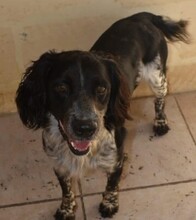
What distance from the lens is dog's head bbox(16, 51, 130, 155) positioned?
178cm

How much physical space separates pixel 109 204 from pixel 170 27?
111 cm

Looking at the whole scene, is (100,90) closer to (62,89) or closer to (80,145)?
(62,89)

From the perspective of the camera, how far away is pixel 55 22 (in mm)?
2693

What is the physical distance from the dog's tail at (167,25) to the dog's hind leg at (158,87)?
0.19m

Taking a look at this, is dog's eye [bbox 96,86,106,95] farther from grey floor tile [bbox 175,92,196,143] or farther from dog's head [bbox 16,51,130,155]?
grey floor tile [bbox 175,92,196,143]

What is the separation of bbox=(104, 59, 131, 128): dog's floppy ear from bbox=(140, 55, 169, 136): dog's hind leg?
1.99 ft

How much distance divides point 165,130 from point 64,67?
1.23 meters

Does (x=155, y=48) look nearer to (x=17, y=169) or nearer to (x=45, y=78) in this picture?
(x=45, y=78)

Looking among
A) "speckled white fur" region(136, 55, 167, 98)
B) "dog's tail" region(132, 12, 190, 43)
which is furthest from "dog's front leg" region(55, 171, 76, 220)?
"dog's tail" region(132, 12, 190, 43)

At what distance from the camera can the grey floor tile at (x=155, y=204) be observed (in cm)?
238

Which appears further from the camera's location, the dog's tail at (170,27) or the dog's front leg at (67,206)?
the dog's tail at (170,27)

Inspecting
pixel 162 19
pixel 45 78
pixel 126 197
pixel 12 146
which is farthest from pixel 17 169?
pixel 162 19

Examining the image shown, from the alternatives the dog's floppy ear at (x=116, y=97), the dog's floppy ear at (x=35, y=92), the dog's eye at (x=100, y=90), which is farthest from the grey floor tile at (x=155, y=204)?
the dog's eye at (x=100, y=90)

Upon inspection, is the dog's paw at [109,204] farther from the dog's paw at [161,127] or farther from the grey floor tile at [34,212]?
the dog's paw at [161,127]
